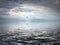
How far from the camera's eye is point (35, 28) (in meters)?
1.91

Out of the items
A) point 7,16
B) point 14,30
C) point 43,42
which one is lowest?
point 43,42

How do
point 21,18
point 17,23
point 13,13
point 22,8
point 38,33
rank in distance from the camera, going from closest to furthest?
1. point 38,33
2. point 17,23
3. point 21,18
4. point 13,13
5. point 22,8

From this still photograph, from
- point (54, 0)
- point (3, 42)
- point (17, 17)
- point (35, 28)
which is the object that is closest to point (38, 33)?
point (35, 28)

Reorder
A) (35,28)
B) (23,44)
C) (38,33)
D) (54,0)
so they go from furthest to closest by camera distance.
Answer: (54,0) → (35,28) → (38,33) → (23,44)

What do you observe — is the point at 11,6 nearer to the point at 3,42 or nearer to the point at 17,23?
the point at 17,23

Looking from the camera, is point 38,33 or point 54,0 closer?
point 38,33

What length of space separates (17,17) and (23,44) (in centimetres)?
80

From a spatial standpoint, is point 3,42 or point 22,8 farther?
point 22,8

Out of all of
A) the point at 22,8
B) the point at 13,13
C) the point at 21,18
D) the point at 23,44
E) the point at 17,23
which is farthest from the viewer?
the point at 22,8

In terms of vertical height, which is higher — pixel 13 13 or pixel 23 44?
pixel 13 13

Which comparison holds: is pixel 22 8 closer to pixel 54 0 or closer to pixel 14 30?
pixel 54 0

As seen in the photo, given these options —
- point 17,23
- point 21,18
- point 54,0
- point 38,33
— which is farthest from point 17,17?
point 54,0

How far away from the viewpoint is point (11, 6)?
2666 millimetres

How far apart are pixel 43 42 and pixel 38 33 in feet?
0.74
